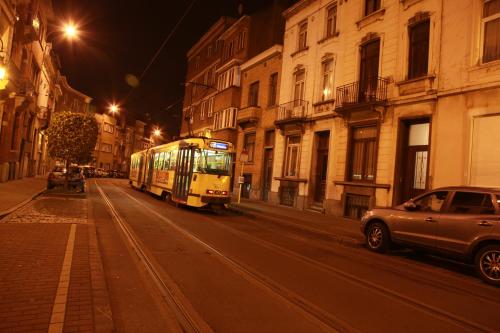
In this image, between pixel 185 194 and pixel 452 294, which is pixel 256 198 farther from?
pixel 452 294

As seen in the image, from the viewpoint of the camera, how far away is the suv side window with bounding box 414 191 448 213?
942 cm

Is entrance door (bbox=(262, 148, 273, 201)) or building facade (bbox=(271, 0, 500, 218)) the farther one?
entrance door (bbox=(262, 148, 273, 201))

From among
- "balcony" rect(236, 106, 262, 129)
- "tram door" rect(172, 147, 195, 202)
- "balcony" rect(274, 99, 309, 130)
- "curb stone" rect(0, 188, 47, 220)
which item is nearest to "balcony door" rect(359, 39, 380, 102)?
"balcony" rect(274, 99, 309, 130)

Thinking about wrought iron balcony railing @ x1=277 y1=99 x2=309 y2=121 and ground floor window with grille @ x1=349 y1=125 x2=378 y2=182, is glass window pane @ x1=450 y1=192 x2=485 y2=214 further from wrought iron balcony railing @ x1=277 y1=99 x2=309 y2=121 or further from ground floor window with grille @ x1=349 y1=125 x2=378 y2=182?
wrought iron balcony railing @ x1=277 y1=99 x2=309 y2=121

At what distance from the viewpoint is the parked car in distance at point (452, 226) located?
7992 millimetres

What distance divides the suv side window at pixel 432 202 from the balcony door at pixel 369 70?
29.0 feet

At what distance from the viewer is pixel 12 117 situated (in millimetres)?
24641

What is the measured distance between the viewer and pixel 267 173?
26.7 meters

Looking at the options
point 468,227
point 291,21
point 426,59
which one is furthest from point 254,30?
point 468,227

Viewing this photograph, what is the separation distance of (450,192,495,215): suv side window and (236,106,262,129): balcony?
64.4 ft

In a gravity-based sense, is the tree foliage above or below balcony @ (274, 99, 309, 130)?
below

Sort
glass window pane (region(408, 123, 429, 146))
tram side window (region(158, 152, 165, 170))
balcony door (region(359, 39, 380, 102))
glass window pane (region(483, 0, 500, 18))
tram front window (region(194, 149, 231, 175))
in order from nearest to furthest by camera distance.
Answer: glass window pane (region(483, 0, 500, 18))
glass window pane (region(408, 123, 429, 146))
tram front window (region(194, 149, 231, 175))
balcony door (region(359, 39, 380, 102))
tram side window (region(158, 152, 165, 170))

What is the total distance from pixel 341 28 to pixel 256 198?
12210 mm

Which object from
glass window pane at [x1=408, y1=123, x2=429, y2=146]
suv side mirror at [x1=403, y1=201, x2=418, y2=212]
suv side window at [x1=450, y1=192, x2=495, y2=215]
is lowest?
suv side mirror at [x1=403, y1=201, x2=418, y2=212]
